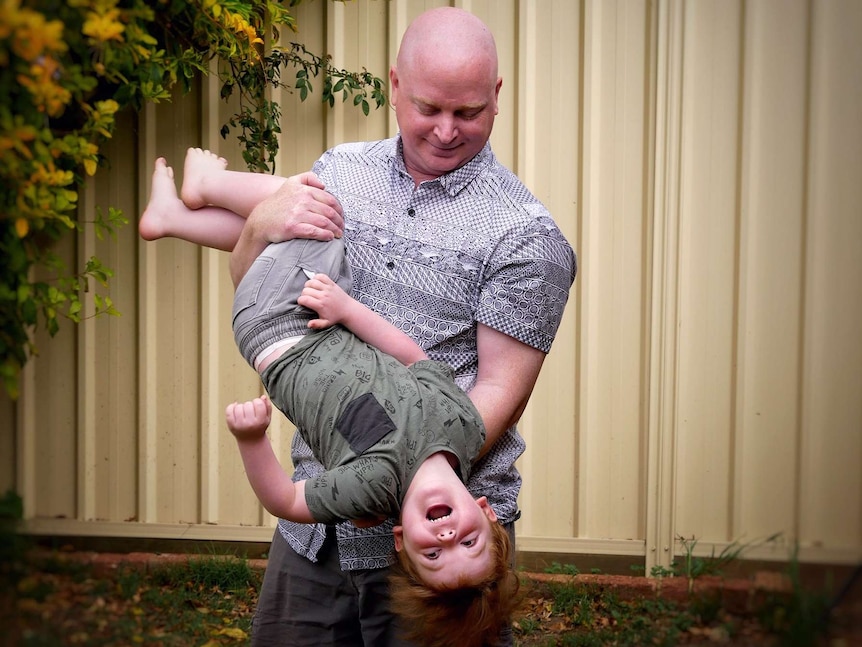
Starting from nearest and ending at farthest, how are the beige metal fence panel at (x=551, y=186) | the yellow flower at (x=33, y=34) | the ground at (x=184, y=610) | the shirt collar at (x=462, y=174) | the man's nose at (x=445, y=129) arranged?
the yellow flower at (x=33, y=34) → the ground at (x=184, y=610) → the man's nose at (x=445, y=129) → the shirt collar at (x=462, y=174) → the beige metal fence panel at (x=551, y=186)

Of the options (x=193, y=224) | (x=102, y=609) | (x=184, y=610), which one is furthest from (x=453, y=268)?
(x=102, y=609)

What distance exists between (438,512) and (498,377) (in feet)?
1.08

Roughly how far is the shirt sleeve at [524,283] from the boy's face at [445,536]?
37 cm

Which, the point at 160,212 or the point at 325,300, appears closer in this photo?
the point at 325,300

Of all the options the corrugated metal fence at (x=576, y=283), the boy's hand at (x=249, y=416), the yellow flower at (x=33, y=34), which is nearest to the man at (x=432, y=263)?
the boy's hand at (x=249, y=416)

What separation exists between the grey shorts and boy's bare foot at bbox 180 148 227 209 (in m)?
0.35

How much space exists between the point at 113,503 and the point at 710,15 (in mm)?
3396

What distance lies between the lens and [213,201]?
7.97ft

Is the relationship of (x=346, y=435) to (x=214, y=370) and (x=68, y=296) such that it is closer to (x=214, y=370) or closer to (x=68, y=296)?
(x=68, y=296)

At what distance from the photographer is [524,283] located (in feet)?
6.95

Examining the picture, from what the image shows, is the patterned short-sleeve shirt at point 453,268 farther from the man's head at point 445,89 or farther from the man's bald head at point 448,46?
the man's bald head at point 448,46

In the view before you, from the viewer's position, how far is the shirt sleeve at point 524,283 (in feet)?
6.93

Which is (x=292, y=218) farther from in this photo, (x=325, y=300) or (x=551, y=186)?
(x=551, y=186)

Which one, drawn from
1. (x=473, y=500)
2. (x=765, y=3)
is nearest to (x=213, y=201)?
(x=473, y=500)
